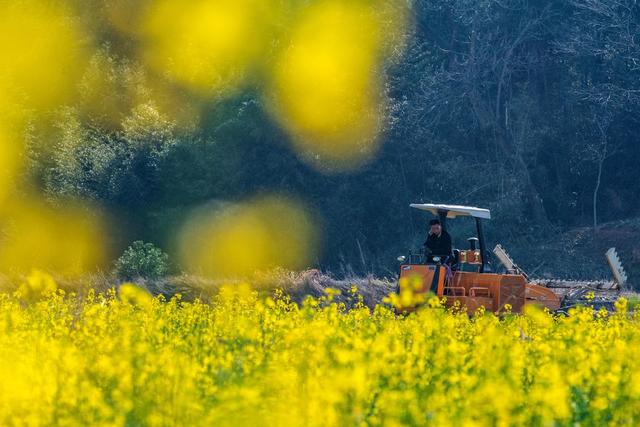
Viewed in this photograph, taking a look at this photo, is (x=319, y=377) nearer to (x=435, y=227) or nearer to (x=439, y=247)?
(x=435, y=227)

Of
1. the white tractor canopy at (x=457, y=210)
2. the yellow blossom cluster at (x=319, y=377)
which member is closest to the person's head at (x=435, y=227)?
the white tractor canopy at (x=457, y=210)

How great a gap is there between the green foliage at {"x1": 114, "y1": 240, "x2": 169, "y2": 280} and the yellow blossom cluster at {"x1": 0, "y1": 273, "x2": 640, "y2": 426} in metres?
26.4

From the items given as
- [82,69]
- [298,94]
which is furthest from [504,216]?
[82,69]

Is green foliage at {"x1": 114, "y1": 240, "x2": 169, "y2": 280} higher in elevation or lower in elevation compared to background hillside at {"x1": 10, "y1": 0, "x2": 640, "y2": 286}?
lower

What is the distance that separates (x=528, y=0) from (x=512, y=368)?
115ft

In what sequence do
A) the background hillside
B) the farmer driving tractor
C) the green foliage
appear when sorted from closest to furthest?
the farmer driving tractor
the green foliage
the background hillside

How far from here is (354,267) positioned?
39.1 m

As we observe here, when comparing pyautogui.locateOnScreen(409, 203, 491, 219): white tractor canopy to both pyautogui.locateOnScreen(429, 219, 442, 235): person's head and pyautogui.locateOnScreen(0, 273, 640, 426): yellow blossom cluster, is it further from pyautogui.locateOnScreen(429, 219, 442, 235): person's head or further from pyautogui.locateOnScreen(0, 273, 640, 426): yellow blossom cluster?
pyautogui.locateOnScreen(0, 273, 640, 426): yellow blossom cluster

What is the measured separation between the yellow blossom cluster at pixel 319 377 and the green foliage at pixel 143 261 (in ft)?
86.7

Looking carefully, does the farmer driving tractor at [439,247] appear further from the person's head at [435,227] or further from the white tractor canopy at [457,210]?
the white tractor canopy at [457,210]

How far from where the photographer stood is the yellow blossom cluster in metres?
6.84

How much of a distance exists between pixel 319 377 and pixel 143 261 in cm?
3093

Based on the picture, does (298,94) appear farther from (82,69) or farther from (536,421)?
(536,421)

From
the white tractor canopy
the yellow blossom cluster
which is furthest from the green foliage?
the yellow blossom cluster
